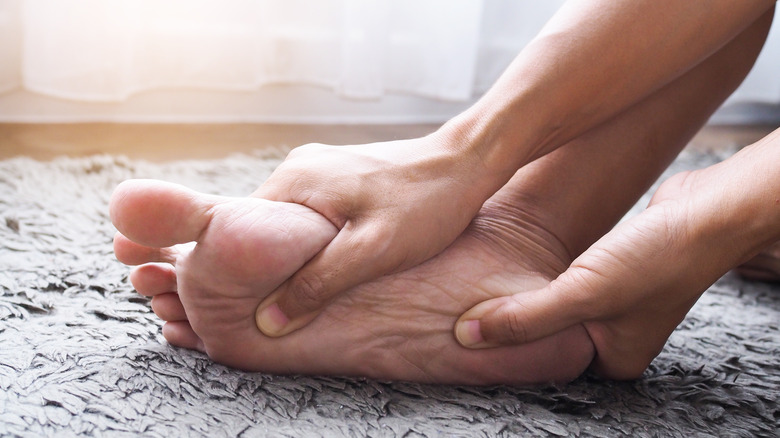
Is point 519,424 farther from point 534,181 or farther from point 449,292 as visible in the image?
point 534,181

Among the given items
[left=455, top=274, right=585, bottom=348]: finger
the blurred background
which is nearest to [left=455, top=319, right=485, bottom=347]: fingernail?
[left=455, top=274, right=585, bottom=348]: finger

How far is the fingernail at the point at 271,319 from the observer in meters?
0.63

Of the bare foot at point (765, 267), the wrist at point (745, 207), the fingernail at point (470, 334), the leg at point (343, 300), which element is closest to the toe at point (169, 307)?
the leg at point (343, 300)

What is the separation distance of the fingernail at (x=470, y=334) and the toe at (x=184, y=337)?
9.0 inches

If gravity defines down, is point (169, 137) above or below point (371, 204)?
below

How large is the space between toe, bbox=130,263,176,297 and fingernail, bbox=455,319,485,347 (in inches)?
10.3

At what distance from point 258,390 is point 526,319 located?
0.23 metres

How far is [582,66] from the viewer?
2.39 feet

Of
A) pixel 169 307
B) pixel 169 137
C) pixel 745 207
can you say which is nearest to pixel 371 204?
pixel 169 307

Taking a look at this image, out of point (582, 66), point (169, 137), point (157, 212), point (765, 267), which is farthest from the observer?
point (169, 137)

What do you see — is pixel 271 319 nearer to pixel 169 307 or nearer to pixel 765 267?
pixel 169 307

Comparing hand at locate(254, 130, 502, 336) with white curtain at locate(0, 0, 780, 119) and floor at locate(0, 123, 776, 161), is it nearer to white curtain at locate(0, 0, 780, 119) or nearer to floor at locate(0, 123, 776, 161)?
floor at locate(0, 123, 776, 161)

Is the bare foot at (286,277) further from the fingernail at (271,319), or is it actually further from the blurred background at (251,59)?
the blurred background at (251,59)

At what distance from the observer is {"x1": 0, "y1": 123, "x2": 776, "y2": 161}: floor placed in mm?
1440
